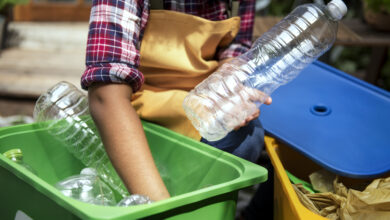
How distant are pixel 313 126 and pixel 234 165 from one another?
465 millimetres

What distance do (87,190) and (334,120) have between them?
0.79 meters

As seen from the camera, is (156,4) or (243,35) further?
(243,35)

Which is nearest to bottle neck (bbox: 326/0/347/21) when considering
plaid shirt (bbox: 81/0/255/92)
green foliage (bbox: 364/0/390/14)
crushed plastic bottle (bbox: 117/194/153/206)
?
plaid shirt (bbox: 81/0/255/92)

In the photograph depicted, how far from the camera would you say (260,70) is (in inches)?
58.4

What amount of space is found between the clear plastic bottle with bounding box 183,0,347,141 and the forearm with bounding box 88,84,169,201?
0.64 ft

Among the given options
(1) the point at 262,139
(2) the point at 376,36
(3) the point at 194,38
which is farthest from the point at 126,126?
(2) the point at 376,36

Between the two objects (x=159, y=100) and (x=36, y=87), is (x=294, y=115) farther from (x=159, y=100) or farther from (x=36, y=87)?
(x=36, y=87)

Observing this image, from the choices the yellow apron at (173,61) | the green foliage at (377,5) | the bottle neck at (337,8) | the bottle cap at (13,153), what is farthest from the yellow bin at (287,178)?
the green foliage at (377,5)

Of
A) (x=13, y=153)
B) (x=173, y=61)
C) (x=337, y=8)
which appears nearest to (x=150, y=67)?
(x=173, y=61)

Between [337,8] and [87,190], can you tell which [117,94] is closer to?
[87,190]

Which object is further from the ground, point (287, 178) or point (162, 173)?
point (287, 178)

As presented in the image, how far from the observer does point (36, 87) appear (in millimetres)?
2910

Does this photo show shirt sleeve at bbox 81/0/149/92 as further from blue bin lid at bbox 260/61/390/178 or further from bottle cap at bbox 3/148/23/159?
blue bin lid at bbox 260/61/390/178

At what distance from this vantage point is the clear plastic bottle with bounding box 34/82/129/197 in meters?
1.42
